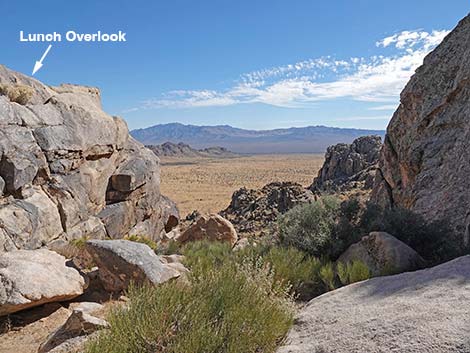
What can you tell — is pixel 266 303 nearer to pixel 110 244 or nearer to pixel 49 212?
pixel 110 244

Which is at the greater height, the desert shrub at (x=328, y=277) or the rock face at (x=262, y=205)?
the desert shrub at (x=328, y=277)

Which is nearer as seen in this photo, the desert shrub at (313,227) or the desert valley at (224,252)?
the desert valley at (224,252)

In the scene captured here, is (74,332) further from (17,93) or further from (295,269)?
(17,93)

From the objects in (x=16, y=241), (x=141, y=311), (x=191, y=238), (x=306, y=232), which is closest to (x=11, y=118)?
(x=16, y=241)

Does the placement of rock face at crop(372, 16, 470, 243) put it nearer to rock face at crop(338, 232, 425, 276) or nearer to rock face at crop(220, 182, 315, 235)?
rock face at crop(338, 232, 425, 276)

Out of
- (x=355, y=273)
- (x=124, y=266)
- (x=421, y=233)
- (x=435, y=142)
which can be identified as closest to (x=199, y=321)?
(x=355, y=273)

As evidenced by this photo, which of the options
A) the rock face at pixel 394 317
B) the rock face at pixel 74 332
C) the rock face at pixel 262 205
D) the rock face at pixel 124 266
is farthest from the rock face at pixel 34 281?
the rock face at pixel 262 205

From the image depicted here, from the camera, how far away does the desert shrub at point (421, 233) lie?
592 centimetres

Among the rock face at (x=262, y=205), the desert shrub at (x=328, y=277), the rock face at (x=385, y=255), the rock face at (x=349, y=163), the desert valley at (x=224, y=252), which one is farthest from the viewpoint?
the rock face at (x=349, y=163)

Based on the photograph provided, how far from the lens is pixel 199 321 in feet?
10.6

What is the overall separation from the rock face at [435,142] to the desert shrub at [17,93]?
9.68 meters

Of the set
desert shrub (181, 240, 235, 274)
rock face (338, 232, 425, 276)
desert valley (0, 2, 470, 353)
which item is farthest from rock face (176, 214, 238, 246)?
rock face (338, 232, 425, 276)

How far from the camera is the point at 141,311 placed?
125 inches

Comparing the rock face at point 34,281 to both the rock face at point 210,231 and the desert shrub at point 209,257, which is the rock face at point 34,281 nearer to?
the desert shrub at point 209,257
